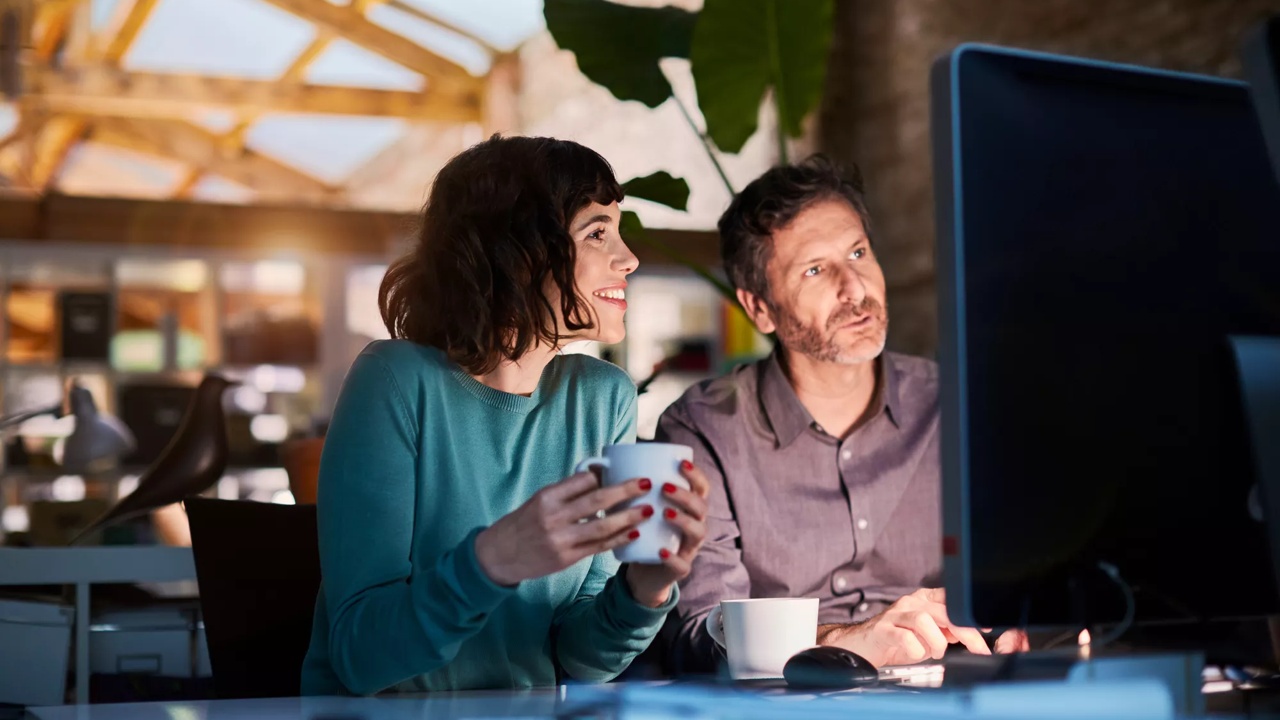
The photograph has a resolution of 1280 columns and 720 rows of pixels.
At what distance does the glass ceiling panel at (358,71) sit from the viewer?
732cm

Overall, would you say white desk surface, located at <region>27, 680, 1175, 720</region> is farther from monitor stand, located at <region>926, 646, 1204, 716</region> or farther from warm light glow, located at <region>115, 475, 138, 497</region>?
warm light glow, located at <region>115, 475, 138, 497</region>

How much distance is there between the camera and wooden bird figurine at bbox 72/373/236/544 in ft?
6.58

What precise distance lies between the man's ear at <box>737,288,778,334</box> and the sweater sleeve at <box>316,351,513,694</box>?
946 millimetres

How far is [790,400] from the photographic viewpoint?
6.03 feet

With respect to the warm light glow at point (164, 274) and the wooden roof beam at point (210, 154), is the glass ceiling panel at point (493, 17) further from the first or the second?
the warm light glow at point (164, 274)

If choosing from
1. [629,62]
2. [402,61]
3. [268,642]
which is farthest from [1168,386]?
[402,61]

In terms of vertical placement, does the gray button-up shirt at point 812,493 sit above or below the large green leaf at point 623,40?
below

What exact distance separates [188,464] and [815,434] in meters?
1.05

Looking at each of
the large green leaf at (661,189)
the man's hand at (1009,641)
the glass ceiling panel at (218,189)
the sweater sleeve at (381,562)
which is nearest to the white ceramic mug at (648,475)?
the sweater sleeve at (381,562)

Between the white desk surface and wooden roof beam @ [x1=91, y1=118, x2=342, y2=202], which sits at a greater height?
wooden roof beam @ [x1=91, y1=118, x2=342, y2=202]

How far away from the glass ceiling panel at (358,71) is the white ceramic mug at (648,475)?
6.77 metres

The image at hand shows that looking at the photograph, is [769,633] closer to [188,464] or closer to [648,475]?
[648,475]

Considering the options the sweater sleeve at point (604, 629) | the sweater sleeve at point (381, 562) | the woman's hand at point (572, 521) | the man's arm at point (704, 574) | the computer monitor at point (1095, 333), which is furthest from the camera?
the man's arm at point (704, 574)

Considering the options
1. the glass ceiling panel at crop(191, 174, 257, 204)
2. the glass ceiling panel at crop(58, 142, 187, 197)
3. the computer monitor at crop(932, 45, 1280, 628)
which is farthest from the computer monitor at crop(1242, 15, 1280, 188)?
the glass ceiling panel at crop(58, 142, 187, 197)
